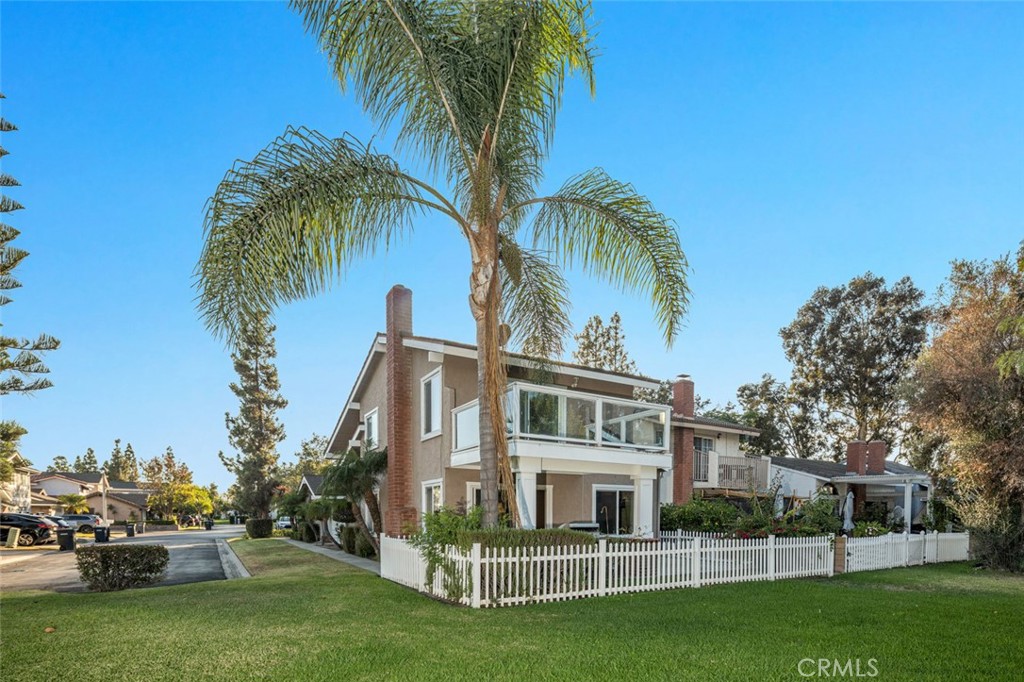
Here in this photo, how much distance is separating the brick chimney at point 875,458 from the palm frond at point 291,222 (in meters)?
30.4

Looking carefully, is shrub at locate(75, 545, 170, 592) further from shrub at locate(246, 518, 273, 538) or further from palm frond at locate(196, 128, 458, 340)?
shrub at locate(246, 518, 273, 538)

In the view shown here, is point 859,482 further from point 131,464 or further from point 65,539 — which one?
point 131,464

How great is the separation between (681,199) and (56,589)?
1688cm

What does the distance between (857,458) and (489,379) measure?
28.1m

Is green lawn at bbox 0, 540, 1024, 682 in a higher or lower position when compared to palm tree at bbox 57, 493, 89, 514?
higher

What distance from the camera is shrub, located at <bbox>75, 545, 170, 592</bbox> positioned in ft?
47.2

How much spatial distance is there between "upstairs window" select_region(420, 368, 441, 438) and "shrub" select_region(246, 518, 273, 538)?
2518 centimetres

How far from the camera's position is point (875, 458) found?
33.7m

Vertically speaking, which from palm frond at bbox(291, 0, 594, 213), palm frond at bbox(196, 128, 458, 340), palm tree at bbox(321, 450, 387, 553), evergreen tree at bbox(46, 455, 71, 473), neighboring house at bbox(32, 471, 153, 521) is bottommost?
evergreen tree at bbox(46, 455, 71, 473)

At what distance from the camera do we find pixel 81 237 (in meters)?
16.0

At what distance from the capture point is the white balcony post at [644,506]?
17.8 meters

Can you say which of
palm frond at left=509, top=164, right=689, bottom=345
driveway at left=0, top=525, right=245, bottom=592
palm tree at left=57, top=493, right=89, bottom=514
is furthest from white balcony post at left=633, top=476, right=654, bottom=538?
palm tree at left=57, top=493, right=89, bottom=514

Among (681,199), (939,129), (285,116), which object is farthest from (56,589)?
(939,129)

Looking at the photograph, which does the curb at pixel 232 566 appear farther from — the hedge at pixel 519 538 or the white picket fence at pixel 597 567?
the hedge at pixel 519 538
